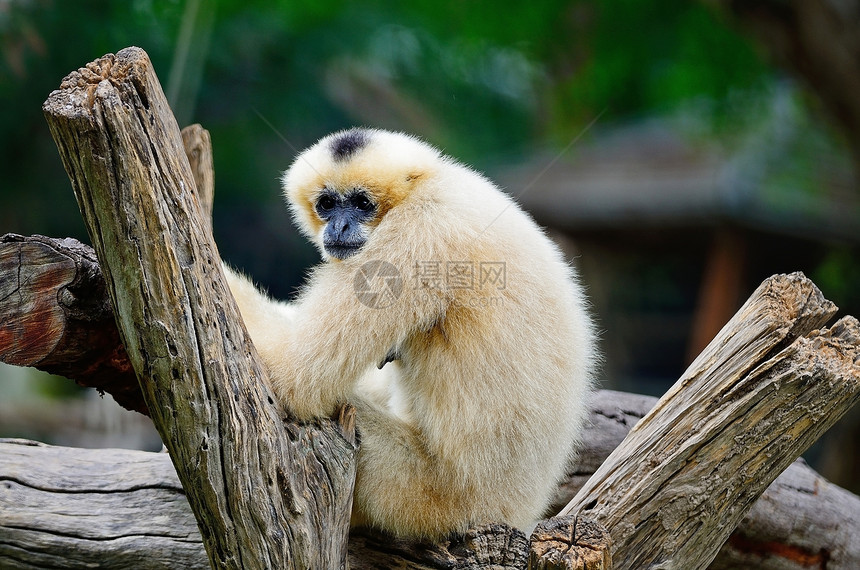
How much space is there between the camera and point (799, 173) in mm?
9938

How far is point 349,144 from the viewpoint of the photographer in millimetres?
3318

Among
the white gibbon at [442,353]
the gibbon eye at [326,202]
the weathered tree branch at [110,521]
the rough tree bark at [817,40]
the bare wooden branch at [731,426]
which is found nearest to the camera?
the bare wooden branch at [731,426]

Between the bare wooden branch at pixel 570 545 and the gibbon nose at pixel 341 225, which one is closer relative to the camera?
the bare wooden branch at pixel 570 545

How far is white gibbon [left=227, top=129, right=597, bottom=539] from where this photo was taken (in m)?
2.74

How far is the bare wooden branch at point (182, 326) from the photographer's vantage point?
2078 mm

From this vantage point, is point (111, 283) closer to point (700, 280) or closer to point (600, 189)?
point (600, 189)

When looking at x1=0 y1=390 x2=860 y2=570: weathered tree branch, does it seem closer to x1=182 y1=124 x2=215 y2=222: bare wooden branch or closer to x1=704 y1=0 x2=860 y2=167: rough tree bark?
x1=182 y1=124 x2=215 y2=222: bare wooden branch

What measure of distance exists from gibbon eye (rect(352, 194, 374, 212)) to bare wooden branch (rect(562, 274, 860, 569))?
1.53 m

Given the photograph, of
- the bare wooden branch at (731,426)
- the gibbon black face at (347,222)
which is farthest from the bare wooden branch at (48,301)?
the bare wooden branch at (731,426)

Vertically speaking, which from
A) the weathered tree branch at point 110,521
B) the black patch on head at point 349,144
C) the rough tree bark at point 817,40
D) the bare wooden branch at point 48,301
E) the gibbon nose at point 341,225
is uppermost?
the rough tree bark at point 817,40

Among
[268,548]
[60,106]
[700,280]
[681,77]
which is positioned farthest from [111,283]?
[700,280]

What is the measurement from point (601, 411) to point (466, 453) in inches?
59.9

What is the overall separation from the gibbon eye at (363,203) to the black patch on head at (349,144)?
19 cm

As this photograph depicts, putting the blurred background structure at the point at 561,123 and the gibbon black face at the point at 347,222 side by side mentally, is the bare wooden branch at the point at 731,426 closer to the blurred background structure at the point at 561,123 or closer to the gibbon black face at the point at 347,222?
the gibbon black face at the point at 347,222
